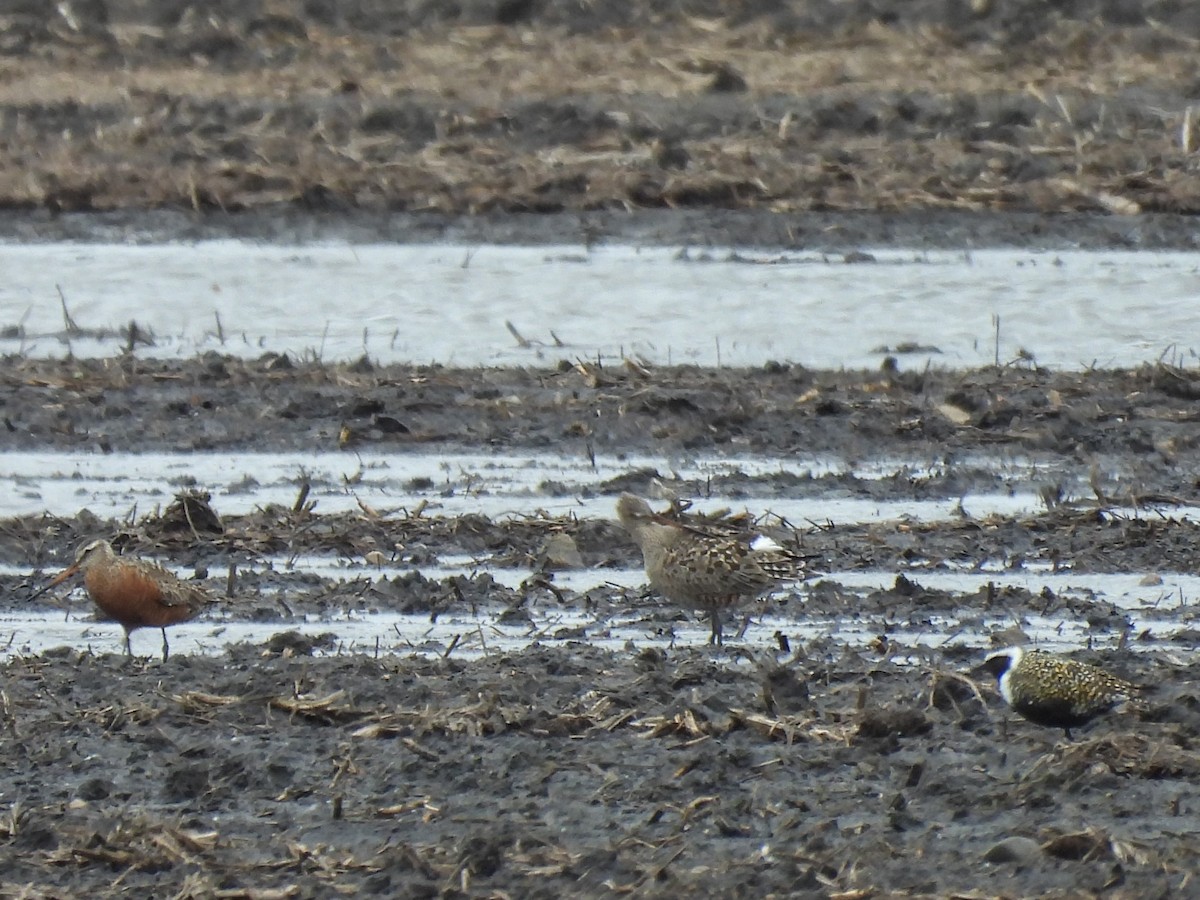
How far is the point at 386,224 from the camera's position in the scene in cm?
1938

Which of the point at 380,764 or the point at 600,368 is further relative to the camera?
the point at 600,368

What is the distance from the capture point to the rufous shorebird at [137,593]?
8344mm

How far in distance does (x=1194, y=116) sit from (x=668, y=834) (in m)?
16.6

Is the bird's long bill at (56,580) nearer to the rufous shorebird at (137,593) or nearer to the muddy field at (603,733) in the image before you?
the muddy field at (603,733)

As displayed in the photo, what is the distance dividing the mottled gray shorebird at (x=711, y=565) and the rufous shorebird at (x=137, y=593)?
1.65 metres

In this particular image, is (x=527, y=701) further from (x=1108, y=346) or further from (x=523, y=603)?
(x=1108, y=346)

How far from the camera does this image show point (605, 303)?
16.4 metres

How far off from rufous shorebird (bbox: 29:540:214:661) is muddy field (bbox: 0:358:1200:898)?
1.00 ft

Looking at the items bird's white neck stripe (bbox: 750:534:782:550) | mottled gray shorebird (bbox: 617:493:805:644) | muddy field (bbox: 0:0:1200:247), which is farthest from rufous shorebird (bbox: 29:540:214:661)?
muddy field (bbox: 0:0:1200:247)

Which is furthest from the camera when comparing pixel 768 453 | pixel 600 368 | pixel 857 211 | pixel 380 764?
pixel 857 211

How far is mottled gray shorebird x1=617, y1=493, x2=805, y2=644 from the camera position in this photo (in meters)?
8.55

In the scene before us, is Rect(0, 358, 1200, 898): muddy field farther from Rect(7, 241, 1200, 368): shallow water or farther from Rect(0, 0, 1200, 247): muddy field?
Rect(0, 0, 1200, 247): muddy field

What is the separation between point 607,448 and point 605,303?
14.4ft

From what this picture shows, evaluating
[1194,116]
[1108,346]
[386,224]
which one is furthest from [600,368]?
[1194,116]
